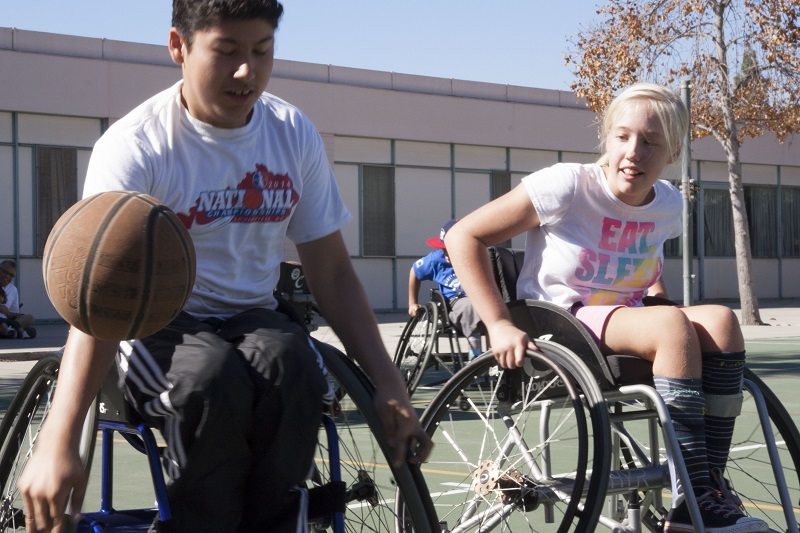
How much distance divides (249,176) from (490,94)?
2663 centimetres

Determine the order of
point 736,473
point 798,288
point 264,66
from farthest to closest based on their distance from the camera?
point 798,288, point 736,473, point 264,66

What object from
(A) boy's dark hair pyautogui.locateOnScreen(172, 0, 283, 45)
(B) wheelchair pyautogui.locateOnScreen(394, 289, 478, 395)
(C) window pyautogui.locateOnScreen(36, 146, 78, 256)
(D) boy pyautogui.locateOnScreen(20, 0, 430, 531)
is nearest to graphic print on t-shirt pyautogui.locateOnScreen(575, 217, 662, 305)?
(D) boy pyautogui.locateOnScreen(20, 0, 430, 531)

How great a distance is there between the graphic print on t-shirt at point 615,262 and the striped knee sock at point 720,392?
42cm

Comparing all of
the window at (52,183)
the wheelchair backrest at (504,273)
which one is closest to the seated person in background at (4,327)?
the window at (52,183)

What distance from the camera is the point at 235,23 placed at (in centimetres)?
281

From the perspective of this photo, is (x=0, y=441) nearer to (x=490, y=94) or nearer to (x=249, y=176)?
(x=249, y=176)

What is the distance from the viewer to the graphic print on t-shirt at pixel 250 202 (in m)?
2.95

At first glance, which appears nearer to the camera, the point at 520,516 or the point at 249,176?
the point at 249,176

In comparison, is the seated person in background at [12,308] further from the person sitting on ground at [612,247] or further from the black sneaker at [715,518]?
the black sneaker at [715,518]

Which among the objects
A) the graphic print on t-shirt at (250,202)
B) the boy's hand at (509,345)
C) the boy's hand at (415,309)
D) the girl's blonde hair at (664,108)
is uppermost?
the girl's blonde hair at (664,108)

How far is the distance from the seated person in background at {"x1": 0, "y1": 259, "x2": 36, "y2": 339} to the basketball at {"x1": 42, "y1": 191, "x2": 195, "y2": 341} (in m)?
16.3

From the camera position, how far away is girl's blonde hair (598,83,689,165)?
3.98 metres

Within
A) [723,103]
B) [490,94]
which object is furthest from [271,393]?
[490,94]

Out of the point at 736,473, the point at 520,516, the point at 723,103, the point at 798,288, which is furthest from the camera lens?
the point at 798,288
